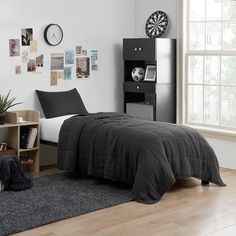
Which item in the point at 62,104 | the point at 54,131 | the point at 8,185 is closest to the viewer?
the point at 8,185

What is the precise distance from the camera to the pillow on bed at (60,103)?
Result: 636 cm

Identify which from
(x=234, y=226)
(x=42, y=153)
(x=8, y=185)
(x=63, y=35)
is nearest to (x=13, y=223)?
(x=8, y=185)

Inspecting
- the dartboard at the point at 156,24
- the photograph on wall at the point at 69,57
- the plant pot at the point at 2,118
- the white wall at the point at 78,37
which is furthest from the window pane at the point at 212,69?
the plant pot at the point at 2,118

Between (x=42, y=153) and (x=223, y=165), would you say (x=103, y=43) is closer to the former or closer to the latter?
(x=42, y=153)

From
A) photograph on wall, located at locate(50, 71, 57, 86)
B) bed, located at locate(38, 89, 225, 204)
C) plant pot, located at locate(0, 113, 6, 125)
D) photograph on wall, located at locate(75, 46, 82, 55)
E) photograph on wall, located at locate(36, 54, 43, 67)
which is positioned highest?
photograph on wall, located at locate(75, 46, 82, 55)

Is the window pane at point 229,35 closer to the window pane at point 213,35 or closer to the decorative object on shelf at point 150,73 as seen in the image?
the window pane at point 213,35

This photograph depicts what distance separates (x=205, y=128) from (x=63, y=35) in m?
2.17

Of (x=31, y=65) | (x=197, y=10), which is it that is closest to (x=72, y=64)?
(x=31, y=65)

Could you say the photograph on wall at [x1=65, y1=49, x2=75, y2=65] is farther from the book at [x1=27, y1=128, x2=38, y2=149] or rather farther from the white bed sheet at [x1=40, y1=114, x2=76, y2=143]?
the book at [x1=27, y1=128, x2=38, y2=149]

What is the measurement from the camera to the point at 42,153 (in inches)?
258

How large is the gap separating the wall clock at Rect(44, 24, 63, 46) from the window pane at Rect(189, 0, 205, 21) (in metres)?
1.72

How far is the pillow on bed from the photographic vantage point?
6.36m

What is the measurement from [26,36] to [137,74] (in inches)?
63.7

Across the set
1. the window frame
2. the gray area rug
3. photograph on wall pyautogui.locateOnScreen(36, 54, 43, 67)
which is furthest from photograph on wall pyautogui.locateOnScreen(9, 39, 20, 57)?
the window frame
